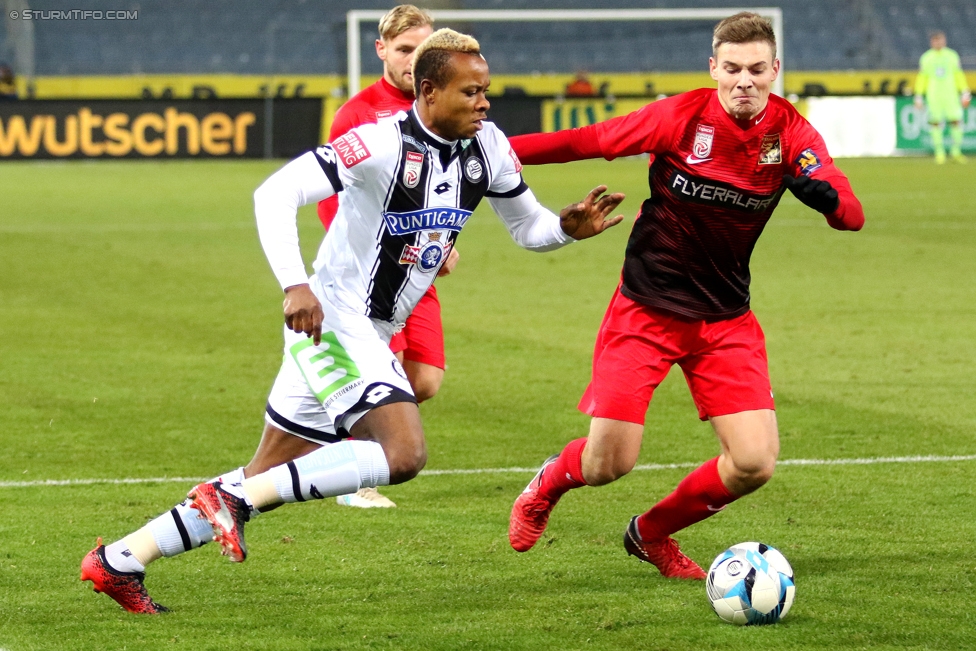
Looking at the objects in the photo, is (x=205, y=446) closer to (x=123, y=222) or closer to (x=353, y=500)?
(x=353, y=500)

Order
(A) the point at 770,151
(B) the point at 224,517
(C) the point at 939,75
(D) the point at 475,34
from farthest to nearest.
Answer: (D) the point at 475,34, (C) the point at 939,75, (A) the point at 770,151, (B) the point at 224,517

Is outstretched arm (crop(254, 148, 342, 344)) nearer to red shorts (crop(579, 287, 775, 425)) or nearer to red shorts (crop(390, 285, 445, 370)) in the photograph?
red shorts (crop(579, 287, 775, 425))

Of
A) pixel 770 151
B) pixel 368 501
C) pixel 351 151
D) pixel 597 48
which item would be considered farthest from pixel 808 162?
pixel 597 48

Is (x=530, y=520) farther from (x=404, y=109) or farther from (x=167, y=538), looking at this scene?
(x=404, y=109)

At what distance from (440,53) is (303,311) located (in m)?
0.92

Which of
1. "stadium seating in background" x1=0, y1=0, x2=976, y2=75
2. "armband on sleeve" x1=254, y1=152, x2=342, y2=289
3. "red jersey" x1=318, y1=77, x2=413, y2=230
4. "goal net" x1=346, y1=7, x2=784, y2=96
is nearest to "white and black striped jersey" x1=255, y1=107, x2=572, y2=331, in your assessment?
"armband on sleeve" x1=254, y1=152, x2=342, y2=289

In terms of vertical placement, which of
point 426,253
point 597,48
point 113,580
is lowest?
point 113,580

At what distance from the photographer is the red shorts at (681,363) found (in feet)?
16.0

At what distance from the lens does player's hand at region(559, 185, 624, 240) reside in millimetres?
4852

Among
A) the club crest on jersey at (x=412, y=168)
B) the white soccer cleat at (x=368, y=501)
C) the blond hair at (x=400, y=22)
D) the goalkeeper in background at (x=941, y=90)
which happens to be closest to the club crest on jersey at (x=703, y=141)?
the club crest on jersey at (x=412, y=168)

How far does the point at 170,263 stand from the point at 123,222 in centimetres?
400

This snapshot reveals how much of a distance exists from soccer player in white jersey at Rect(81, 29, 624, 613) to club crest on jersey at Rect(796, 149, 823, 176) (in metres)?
0.63

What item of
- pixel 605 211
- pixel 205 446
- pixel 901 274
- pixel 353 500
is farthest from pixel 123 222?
pixel 605 211

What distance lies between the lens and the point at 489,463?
6.94 meters
